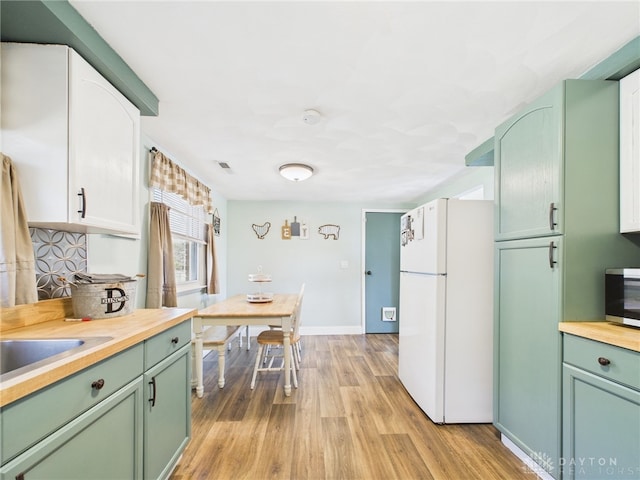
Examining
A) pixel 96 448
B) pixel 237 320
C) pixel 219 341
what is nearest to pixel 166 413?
pixel 96 448

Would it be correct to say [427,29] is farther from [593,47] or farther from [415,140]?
[415,140]

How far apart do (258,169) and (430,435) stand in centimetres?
286

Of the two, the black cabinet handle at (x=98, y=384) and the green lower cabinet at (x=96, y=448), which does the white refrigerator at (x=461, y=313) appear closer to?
the green lower cabinet at (x=96, y=448)

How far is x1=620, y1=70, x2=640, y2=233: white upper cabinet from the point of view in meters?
1.37

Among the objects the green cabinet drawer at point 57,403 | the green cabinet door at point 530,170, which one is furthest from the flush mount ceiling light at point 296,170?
the green cabinet drawer at point 57,403

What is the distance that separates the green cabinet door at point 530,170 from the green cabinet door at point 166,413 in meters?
2.12

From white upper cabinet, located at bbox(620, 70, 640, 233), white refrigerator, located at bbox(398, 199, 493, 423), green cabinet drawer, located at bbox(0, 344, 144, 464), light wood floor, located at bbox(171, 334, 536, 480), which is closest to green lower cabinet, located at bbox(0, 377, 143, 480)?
green cabinet drawer, located at bbox(0, 344, 144, 464)

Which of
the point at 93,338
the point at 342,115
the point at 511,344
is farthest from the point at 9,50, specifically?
the point at 511,344

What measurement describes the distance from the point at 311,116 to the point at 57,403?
1.87 m

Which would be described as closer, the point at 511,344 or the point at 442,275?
the point at 511,344

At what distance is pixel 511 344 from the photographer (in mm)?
1823

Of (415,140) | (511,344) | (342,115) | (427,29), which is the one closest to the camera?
(427,29)

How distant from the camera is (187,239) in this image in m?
3.39

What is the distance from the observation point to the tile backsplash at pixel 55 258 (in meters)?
1.45
